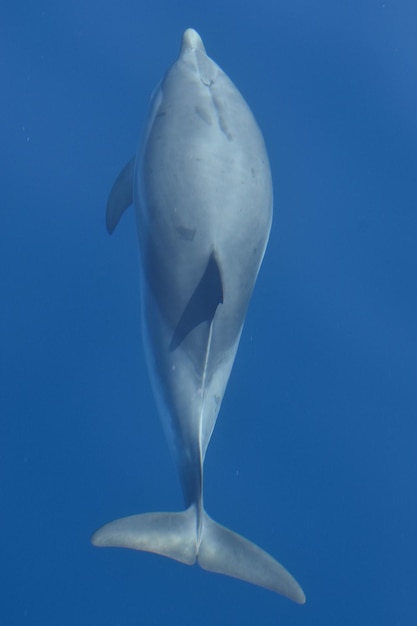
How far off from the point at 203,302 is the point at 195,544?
149cm

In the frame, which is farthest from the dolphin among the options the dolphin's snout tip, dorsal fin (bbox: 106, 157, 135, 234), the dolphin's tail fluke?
the dolphin's snout tip

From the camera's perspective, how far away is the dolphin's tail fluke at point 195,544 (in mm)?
4844

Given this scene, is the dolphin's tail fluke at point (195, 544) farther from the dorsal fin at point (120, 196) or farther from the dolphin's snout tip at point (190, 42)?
the dolphin's snout tip at point (190, 42)

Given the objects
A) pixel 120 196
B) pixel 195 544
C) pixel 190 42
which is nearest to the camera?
pixel 195 544

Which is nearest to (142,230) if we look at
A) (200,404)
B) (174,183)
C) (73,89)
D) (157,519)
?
(174,183)

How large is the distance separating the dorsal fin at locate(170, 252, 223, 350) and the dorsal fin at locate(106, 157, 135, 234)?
63.0 inches

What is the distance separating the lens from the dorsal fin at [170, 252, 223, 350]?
461 cm

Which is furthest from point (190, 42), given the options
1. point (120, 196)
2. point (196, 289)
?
point (196, 289)

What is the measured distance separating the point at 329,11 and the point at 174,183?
389 centimetres

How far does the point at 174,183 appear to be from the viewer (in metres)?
4.95

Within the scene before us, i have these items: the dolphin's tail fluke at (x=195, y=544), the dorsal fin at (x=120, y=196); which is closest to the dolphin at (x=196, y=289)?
the dolphin's tail fluke at (x=195, y=544)

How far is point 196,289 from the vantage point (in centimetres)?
480

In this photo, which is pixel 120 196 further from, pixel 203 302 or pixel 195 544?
pixel 195 544

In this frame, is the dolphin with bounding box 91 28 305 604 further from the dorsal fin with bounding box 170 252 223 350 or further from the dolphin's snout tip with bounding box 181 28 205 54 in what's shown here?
the dolphin's snout tip with bounding box 181 28 205 54
